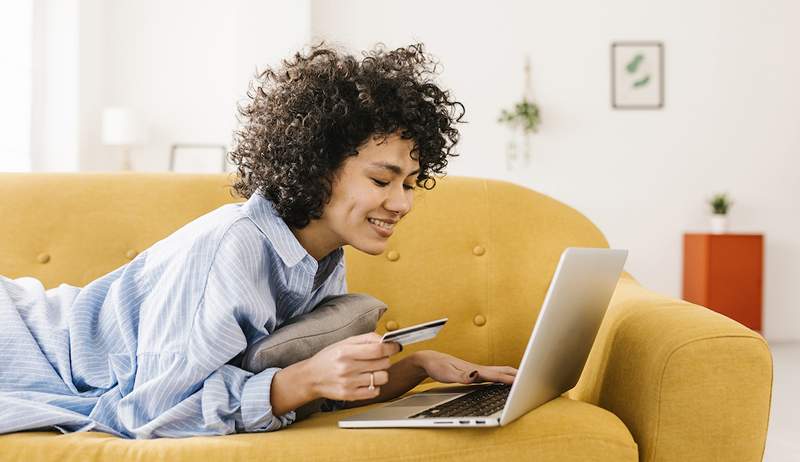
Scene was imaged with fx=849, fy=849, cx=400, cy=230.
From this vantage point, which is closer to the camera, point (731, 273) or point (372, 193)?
point (372, 193)

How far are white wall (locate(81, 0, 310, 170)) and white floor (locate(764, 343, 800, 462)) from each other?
345cm

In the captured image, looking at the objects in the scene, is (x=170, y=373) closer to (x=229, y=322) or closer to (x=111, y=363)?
(x=229, y=322)

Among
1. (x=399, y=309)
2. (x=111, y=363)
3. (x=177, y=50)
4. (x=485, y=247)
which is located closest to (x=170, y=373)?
(x=111, y=363)

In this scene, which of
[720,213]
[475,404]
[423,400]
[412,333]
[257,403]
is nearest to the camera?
[412,333]

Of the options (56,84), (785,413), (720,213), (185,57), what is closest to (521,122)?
(720,213)

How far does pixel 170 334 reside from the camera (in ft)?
4.50

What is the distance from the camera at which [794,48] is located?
5895 millimetres

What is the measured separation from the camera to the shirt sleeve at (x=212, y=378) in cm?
133

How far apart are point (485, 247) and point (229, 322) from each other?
866 millimetres

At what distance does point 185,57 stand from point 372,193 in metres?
4.41

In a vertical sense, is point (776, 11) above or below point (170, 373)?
above

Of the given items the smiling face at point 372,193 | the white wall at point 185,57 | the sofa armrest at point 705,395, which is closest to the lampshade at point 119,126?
the white wall at point 185,57

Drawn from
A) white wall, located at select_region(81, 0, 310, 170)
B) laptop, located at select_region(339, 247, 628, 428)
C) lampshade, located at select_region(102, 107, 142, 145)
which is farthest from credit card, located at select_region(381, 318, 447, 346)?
white wall, located at select_region(81, 0, 310, 170)

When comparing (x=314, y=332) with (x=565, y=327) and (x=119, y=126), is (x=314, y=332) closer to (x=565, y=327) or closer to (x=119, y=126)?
(x=565, y=327)
